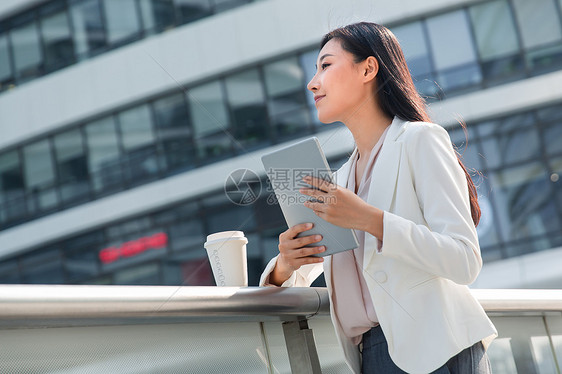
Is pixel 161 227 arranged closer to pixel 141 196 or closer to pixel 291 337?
pixel 141 196

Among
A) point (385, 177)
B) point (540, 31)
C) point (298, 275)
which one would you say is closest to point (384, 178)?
point (385, 177)

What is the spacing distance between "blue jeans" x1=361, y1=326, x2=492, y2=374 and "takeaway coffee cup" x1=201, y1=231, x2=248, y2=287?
0.42 meters

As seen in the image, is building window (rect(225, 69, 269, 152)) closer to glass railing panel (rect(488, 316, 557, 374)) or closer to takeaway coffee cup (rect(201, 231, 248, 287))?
glass railing panel (rect(488, 316, 557, 374))

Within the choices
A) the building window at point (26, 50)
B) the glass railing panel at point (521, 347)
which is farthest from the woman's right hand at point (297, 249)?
the building window at point (26, 50)

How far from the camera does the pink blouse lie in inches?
69.1

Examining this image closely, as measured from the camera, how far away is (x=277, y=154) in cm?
164

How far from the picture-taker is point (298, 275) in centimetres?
200

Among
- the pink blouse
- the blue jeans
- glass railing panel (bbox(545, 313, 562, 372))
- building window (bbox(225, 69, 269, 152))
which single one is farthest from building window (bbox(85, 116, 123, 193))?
the blue jeans

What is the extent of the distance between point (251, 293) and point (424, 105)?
81cm

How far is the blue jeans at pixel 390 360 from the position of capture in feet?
5.35

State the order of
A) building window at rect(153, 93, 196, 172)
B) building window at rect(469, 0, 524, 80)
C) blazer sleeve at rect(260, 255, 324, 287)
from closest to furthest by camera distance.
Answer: blazer sleeve at rect(260, 255, 324, 287)
building window at rect(469, 0, 524, 80)
building window at rect(153, 93, 196, 172)

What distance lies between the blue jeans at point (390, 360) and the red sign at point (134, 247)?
12.2 metres

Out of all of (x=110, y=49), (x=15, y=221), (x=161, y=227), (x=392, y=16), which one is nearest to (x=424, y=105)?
(x=392, y=16)

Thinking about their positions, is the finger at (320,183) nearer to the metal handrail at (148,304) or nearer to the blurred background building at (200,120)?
the metal handrail at (148,304)
